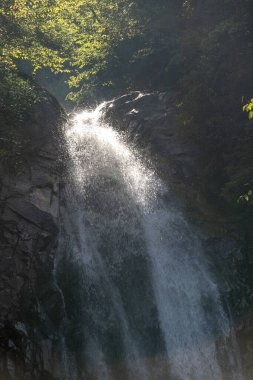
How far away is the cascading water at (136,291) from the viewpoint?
11.4m

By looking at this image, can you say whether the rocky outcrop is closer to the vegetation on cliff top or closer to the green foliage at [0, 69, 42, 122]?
the vegetation on cliff top

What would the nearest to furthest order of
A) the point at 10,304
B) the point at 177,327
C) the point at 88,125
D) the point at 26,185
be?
the point at 10,304 → the point at 177,327 → the point at 26,185 → the point at 88,125

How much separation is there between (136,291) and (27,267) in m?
3.42

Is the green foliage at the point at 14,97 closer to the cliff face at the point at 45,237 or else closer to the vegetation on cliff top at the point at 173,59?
the vegetation on cliff top at the point at 173,59

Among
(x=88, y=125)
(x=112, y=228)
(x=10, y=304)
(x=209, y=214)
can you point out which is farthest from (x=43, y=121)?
(x=10, y=304)

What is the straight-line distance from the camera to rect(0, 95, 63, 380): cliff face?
9.88 metres

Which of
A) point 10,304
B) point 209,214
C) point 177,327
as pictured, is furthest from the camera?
point 209,214

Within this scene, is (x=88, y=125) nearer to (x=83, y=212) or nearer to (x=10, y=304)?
(x=83, y=212)

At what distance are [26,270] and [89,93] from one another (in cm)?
1728

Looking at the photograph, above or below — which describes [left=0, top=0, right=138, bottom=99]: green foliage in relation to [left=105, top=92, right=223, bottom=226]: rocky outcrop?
above

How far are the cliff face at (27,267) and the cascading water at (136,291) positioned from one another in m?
0.71

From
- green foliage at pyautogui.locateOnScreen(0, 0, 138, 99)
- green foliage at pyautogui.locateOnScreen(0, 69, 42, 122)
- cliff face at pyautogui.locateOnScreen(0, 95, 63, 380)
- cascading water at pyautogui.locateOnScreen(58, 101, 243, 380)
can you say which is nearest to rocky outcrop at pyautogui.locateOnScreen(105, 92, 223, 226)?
cascading water at pyautogui.locateOnScreen(58, 101, 243, 380)

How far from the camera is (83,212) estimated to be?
14430 mm

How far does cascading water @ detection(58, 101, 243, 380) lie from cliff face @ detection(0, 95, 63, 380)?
71 centimetres
